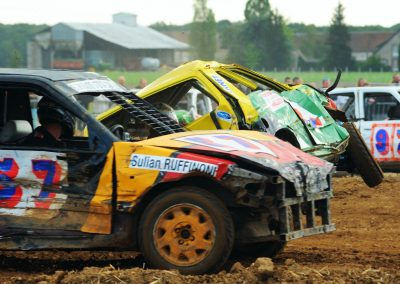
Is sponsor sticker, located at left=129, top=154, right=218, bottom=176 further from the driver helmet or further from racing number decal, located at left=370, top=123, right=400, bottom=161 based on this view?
racing number decal, located at left=370, top=123, right=400, bottom=161

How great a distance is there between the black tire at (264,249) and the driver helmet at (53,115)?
6.16ft

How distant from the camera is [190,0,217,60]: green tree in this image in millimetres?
101812

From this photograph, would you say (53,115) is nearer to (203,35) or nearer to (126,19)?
(203,35)

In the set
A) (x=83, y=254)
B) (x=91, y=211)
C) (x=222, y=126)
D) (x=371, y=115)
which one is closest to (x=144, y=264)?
(x=91, y=211)

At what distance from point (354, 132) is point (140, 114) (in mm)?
5632

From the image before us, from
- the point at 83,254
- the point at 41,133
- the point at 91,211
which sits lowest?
the point at 83,254

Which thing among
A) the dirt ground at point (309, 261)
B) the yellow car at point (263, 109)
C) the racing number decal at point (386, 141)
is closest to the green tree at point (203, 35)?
the racing number decal at point (386, 141)

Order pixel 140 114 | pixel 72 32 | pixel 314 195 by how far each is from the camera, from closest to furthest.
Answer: pixel 314 195, pixel 140 114, pixel 72 32

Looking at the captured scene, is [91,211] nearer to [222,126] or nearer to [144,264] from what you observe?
[144,264]

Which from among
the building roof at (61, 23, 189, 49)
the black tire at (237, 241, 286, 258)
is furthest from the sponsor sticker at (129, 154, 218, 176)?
the building roof at (61, 23, 189, 49)

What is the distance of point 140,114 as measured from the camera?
8.84 metres

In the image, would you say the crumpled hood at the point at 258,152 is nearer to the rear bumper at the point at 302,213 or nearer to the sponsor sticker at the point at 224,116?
the rear bumper at the point at 302,213

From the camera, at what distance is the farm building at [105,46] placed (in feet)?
311

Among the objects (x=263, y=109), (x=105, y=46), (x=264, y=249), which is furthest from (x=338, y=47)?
(x=264, y=249)
